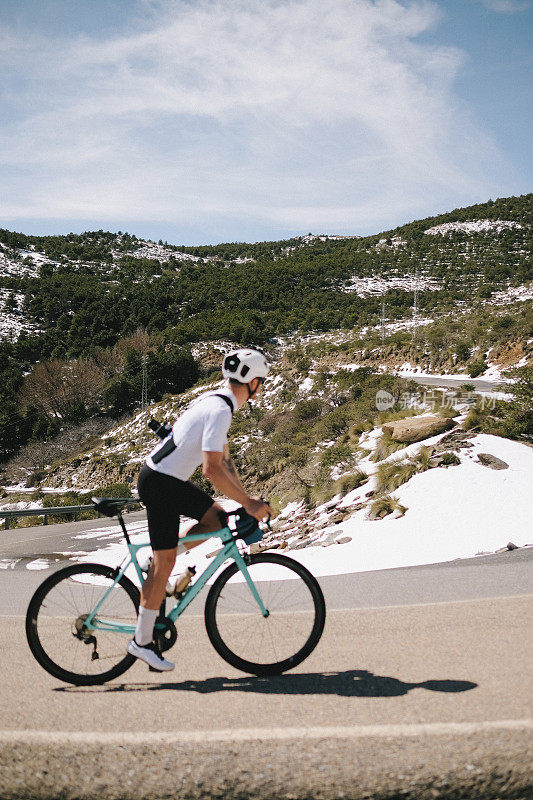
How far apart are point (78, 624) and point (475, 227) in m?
101

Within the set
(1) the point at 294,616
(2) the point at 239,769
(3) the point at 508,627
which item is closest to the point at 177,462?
(1) the point at 294,616

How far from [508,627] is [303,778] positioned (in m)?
2.45

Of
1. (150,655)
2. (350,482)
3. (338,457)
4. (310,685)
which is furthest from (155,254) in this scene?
(310,685)

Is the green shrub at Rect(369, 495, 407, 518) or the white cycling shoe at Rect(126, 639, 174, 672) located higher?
the white cycling shoe at Rect(126, 639, 174, 672)

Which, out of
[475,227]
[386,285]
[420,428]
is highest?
[475,227]

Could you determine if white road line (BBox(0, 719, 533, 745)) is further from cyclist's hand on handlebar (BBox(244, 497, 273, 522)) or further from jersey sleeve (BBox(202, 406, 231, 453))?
jersey sleeve (BBox(202, 406, 231, 453))

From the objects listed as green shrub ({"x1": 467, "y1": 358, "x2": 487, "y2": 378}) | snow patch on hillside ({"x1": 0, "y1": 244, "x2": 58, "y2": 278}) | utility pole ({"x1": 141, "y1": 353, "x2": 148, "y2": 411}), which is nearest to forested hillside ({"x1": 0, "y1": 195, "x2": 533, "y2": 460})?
snow patch on hillside ({"x1": 0, "y1": 244, "x2": 58, "y2": 278})

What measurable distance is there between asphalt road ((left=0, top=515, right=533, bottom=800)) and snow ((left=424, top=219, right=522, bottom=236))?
310 feet

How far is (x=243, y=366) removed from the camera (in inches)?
148

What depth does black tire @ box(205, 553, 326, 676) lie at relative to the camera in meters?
3.74

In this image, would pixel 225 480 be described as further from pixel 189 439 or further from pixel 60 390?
pixel 60 390

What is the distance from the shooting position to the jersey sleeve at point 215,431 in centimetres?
351

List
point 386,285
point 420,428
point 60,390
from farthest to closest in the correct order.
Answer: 1. point 386,285
2. point 60,390
3. point 420,428

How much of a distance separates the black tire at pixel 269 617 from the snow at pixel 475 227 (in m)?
94.8
